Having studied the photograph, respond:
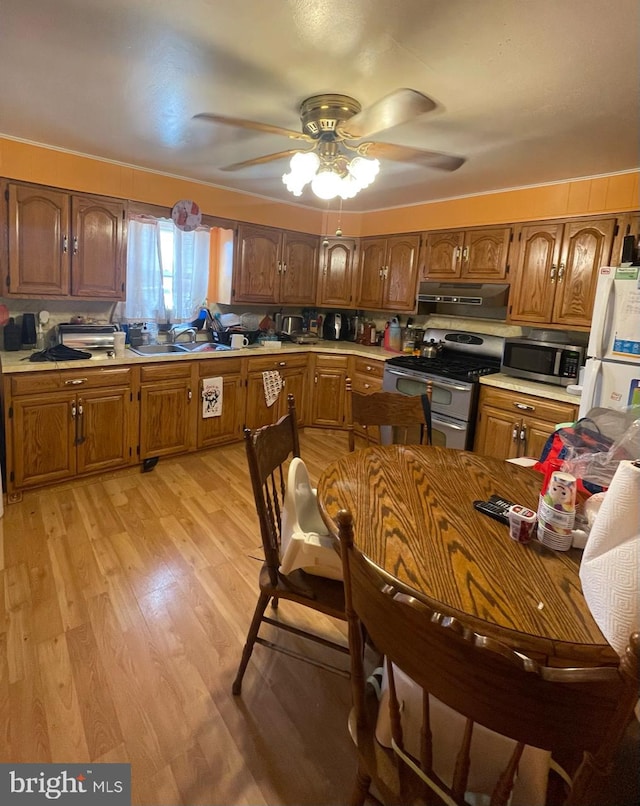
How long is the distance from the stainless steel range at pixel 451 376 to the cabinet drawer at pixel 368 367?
0.17 meters

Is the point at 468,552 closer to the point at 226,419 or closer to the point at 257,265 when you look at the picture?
the point at 226,419

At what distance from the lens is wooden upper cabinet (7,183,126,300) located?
9.22 ft

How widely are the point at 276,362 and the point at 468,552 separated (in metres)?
3.04

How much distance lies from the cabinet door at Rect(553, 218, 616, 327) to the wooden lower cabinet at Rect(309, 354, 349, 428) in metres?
1.91

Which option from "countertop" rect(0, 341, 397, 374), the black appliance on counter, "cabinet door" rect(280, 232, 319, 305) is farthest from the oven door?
"cabinet door" rect(280, 232, 319, 305)

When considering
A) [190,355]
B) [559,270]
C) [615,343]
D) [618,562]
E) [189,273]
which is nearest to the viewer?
[618,562]

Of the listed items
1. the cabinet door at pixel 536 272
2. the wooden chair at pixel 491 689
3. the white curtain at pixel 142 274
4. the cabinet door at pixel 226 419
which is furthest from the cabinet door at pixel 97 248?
the wooden chair at pixel 491 689

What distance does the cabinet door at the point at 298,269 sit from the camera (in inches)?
167

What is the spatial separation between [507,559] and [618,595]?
33cm

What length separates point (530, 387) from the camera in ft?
9.94

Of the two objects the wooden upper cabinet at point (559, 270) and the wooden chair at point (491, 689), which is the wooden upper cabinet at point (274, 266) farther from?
the wooden chair at point (491, 689)

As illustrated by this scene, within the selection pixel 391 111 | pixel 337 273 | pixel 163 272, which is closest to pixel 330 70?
pixel 391 111

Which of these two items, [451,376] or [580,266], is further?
[451,376]

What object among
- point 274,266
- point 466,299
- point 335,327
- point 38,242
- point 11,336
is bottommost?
point 11,336
